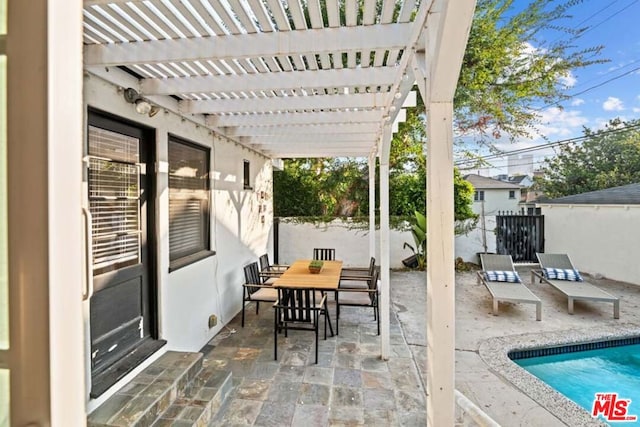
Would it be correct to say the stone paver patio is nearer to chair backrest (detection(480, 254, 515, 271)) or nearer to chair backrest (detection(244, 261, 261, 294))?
chair backrest (detection(244, 261, 261, 294))

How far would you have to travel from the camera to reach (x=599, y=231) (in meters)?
8.52

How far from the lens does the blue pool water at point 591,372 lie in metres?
4.07

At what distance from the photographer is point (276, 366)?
3779 millimetres

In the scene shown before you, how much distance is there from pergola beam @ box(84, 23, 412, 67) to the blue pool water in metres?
4.56

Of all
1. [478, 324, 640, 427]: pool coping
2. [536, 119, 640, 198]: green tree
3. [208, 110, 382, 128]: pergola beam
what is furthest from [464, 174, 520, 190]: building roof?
[208, 110, 382, 128]: pergola beam

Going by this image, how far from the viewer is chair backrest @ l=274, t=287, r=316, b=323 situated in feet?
13.5

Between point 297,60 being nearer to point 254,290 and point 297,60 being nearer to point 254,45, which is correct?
point 254,45

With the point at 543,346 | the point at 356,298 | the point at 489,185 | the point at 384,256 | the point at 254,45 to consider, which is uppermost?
the point at 489,185

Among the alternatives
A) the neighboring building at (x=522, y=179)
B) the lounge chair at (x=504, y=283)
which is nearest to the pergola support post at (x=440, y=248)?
the lounge chair at (x=504, y=283)

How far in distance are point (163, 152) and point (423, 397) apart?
375 centimetres

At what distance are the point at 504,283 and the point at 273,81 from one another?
6.02 meters

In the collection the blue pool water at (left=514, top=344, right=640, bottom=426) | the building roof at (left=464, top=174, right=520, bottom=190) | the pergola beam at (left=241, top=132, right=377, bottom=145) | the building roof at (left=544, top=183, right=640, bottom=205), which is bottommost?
the blue pool water at (left=514, top=344, right=640, bottom=426)

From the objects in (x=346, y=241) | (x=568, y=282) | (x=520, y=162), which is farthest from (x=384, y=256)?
(x=520, y=162)

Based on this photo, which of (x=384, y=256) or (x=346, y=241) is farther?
(x=346, y=241)
